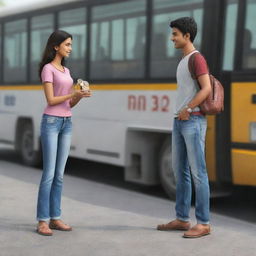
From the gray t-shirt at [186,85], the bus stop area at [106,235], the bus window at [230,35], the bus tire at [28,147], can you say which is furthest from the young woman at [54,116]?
the bus tire at [28,147]

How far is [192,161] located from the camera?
568 cm

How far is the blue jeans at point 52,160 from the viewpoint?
570cm

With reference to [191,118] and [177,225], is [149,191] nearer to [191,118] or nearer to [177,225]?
[177,225]

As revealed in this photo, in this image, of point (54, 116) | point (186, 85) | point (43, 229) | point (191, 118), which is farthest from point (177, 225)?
point (54, 116)

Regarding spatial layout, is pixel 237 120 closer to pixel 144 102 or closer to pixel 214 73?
pixel 214 73

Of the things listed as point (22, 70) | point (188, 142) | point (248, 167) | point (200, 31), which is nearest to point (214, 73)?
point (200, 31)

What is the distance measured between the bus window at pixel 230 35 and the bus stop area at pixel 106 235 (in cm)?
167

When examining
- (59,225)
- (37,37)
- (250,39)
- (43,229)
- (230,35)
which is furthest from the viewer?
(37,37)

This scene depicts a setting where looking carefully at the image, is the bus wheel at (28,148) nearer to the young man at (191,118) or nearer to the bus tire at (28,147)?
the bus tire at (28,147)

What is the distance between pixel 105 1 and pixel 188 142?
4.14 m

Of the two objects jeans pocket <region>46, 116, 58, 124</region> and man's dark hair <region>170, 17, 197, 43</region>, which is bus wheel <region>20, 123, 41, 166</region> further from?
man's dark hair <region>170, 17, 197, 43</region>

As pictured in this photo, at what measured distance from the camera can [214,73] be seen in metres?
7.23

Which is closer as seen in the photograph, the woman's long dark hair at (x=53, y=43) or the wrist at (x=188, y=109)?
the wrist at (x=188, y=109)

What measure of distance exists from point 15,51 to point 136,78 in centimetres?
380
